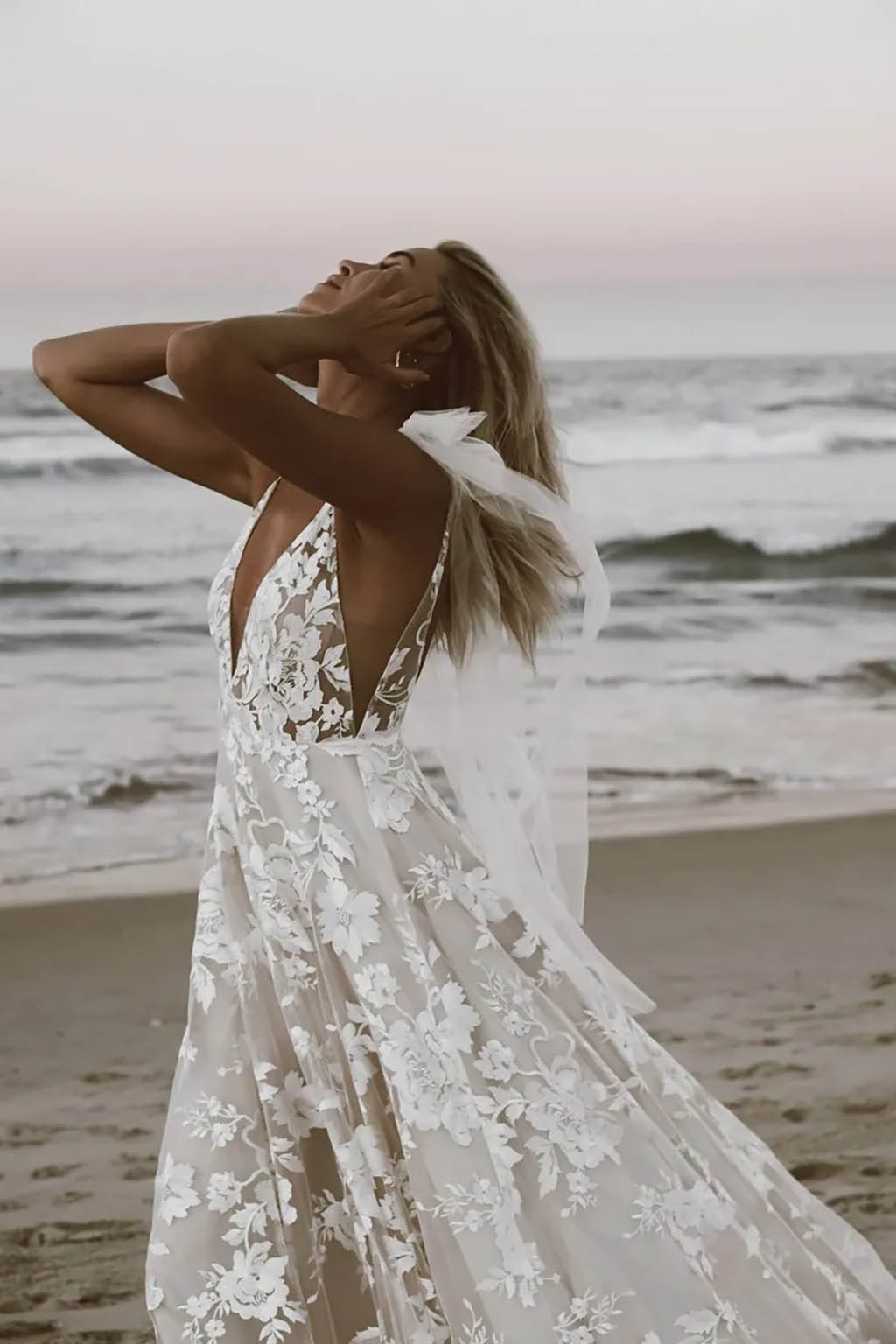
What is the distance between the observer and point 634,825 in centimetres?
621

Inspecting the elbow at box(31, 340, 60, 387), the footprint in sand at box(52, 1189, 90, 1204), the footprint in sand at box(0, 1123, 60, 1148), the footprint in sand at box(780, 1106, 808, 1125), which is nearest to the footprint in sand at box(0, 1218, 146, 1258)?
the footprint in sand at box(52, 1189, 90, 1204)

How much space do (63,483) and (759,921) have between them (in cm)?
591

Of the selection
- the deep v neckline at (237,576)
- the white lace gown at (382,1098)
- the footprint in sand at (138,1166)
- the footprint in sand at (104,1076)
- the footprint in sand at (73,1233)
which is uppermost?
the deep v neckline at (237,576)

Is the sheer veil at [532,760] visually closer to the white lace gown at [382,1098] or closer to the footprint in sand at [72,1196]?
the white lace gown at [382,1098]

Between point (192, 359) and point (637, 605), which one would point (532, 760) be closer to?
point (192, 359)

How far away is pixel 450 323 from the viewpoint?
87.4 inches

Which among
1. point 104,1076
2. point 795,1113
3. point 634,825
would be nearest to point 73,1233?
point 104,1076

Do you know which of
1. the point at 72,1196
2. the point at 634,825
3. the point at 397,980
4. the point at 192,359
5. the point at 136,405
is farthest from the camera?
the point at 634,825

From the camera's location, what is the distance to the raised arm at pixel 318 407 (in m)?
1.98

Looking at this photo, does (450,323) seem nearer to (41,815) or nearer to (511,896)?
(511,896)

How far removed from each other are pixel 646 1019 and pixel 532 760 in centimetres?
207

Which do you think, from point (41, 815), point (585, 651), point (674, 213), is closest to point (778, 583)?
point (674, 213)

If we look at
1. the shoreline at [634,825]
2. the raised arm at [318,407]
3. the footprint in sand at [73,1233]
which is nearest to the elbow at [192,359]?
the raised arm at [318,407]

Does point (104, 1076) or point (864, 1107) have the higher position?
point (864, 1107)
